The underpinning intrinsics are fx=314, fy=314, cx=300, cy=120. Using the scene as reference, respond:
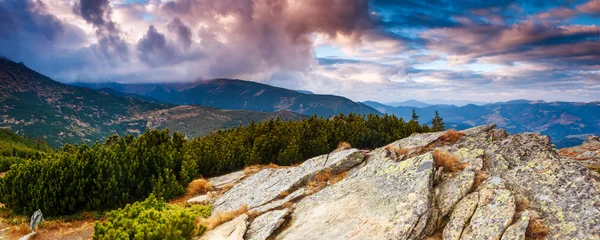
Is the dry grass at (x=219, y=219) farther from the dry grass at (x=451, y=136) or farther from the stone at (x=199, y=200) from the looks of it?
the dry grass at (x=451, y=136)

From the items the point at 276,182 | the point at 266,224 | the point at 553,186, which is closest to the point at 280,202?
the point at 266,224

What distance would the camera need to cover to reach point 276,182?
16859mm

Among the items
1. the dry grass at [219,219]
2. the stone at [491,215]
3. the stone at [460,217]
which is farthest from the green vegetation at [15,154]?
the stone at [491,215]

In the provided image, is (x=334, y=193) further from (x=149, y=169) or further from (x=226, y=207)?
(x=149, y=169)

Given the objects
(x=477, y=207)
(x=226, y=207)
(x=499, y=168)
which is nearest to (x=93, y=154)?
(x=226, y=207)

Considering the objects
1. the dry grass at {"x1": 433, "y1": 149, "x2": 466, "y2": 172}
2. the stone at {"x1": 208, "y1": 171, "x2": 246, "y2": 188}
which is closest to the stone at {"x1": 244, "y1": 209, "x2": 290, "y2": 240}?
the dry grass at {"x1": 433, "y1": 149, "x2": 466, "y2": 172}

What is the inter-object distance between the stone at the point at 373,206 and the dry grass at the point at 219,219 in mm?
2639

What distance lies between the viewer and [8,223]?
621 inches

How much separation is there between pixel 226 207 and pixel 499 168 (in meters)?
12.2

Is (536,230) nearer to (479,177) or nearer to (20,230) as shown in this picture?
(479,177)

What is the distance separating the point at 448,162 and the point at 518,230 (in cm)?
→ 448

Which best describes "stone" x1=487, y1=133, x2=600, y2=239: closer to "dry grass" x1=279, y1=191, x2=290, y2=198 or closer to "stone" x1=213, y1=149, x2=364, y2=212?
"stone" x1=213, y1=149, x2=364, y2=212

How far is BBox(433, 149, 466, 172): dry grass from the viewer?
1272 centimetres

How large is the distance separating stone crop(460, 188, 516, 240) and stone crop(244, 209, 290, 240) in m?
6.08
